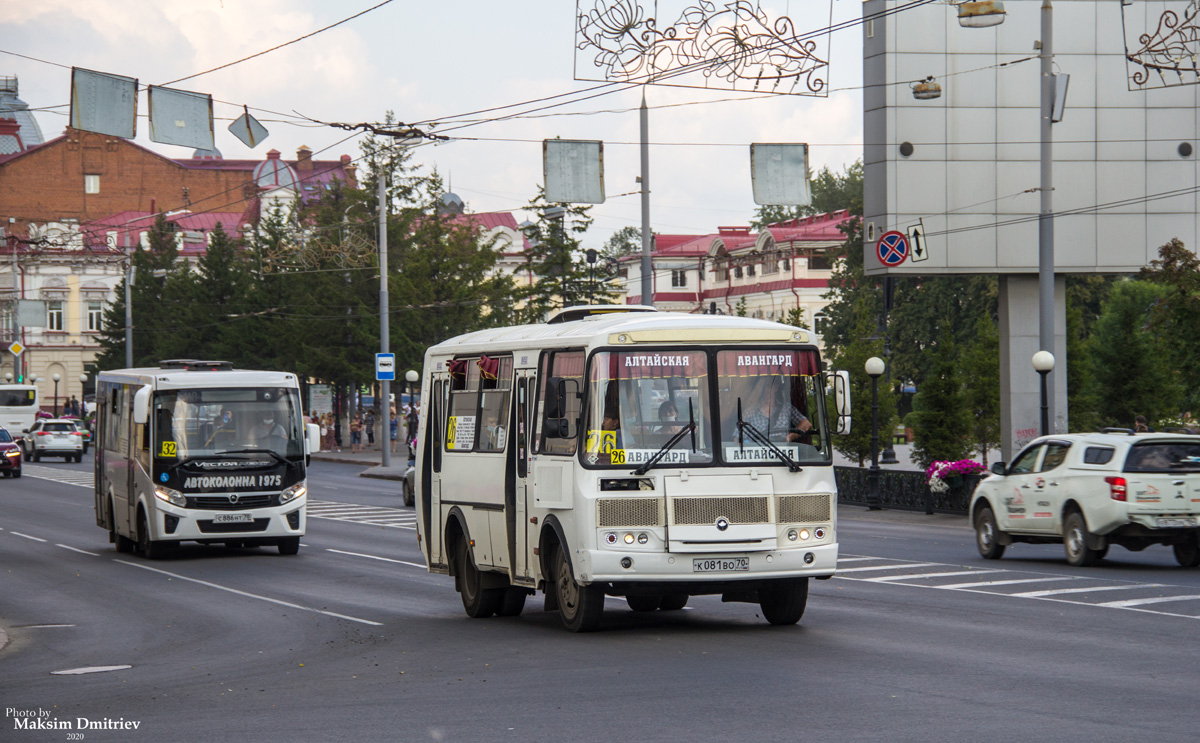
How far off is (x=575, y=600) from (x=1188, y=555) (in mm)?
9902

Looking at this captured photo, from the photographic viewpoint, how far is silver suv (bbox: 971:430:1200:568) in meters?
19.1

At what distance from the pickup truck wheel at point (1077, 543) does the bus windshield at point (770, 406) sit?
25.6 ft

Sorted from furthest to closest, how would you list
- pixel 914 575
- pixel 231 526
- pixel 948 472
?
1. pixel 948 472
2. pixel 231 526
3. pixel 914 575

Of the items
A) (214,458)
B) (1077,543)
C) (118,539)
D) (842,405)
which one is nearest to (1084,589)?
(1077,543)

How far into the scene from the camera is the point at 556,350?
14016mm

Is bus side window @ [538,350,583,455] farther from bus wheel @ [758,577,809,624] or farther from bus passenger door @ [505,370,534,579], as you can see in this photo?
bus wheel @ [758,577,809,624]

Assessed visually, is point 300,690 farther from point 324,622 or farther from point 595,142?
point 595,142

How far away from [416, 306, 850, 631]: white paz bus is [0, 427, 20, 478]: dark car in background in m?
42.3

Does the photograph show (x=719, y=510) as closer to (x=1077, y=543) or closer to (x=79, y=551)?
(x=1077, y=543)

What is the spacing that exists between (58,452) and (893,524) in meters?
44.7

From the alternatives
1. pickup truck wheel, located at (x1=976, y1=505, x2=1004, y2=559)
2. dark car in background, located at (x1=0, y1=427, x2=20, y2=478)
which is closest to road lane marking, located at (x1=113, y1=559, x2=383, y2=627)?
pickup truck wheel, located at (x1=976, y1=505, x2=1004, y2=559)

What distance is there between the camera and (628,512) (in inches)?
508

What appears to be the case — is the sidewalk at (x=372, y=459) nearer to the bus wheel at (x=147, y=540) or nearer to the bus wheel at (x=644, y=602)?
the bus wheel at (x=147, y=540)

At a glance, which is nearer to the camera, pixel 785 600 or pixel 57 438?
pixel 785 600
